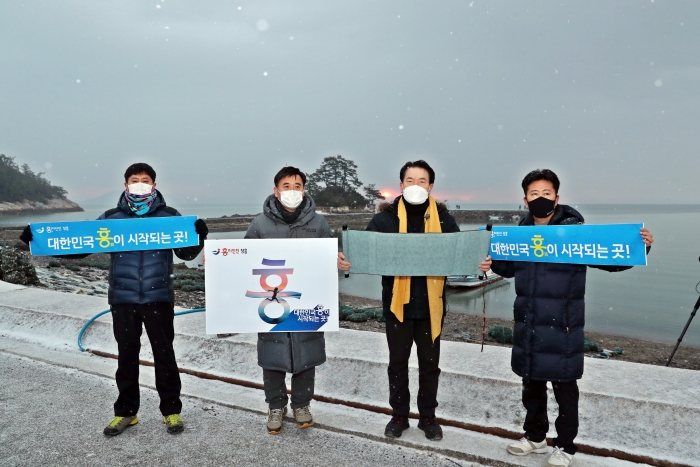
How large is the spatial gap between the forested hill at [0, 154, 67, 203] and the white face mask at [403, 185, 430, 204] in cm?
15277

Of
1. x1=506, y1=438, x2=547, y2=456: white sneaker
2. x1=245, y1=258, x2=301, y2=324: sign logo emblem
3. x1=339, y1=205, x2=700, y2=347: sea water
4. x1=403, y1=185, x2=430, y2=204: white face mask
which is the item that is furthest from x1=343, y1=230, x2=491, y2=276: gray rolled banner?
x1=339, y1=205, x2=700, y2=347: sea water

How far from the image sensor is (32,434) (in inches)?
135

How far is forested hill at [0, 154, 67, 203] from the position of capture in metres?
125

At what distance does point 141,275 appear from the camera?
3.65 m

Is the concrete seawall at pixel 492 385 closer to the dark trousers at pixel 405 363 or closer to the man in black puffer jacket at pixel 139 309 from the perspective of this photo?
the dark trousers at pixel 405 363

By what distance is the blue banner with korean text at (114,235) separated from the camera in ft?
12.0

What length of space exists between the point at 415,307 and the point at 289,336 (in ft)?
3.52

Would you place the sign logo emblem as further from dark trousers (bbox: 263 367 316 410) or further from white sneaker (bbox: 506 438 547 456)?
white sneaker (bbox: 506 438 547 456)

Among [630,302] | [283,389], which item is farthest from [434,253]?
[630,302]

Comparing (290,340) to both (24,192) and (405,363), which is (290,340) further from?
(24,192)

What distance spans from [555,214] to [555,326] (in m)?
0.80

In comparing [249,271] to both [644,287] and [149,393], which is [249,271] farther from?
[644,287]

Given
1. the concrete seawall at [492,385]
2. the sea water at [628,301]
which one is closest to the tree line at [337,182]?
→ the sea water at [628,301]

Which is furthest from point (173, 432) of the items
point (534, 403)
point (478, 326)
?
point (478, 326)
